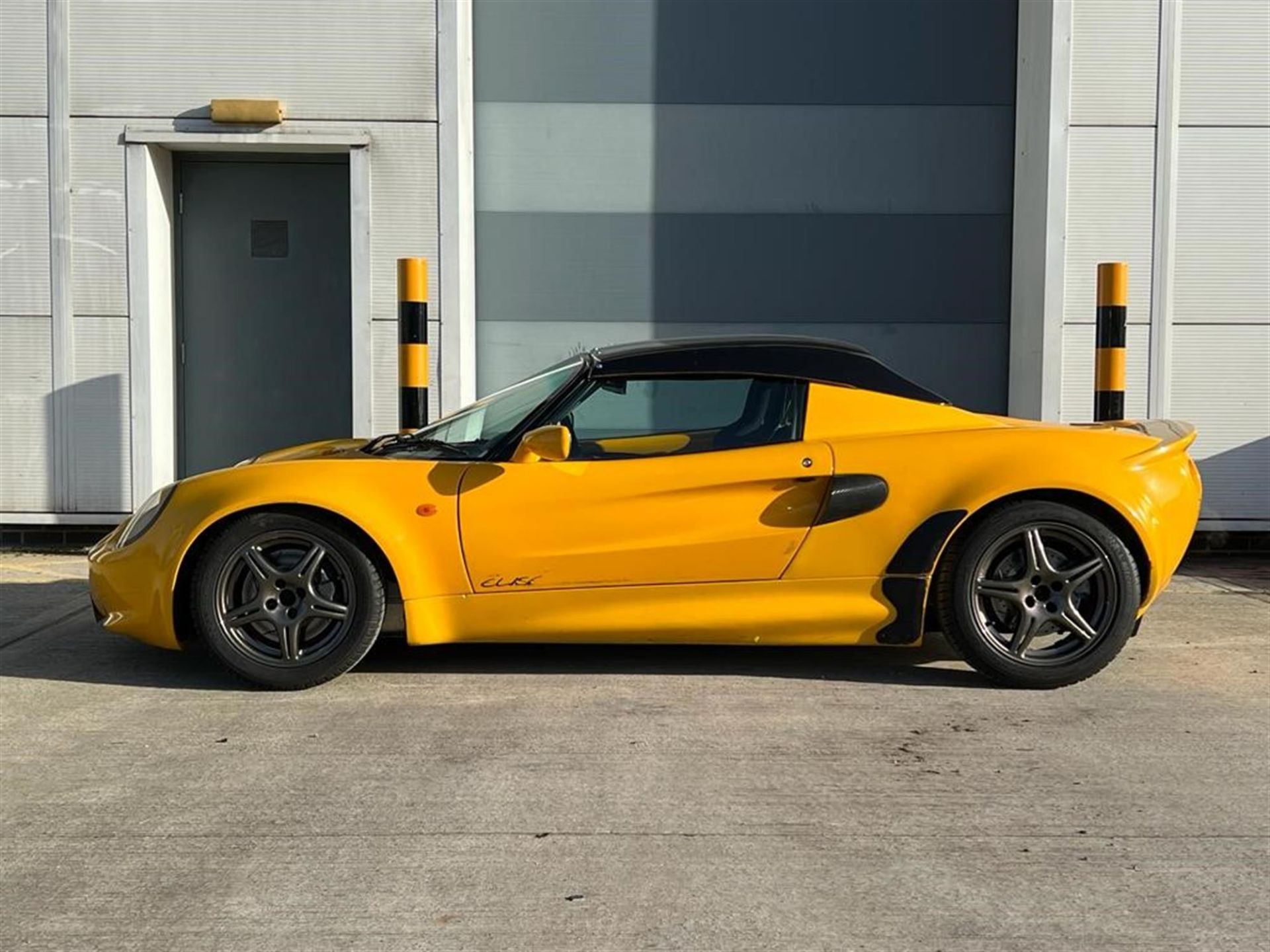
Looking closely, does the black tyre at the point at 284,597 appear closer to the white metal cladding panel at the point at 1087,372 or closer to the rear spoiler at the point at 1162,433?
the rear spoiler at the point at 1162,433

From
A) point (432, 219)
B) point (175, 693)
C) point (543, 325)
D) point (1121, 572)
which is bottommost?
point (175, 693)

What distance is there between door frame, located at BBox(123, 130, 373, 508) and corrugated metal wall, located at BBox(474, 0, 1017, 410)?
1.01m

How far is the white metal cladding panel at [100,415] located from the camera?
8.60 metres

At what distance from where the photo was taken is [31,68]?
851 centimetres

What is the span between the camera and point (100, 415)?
863 centimetres

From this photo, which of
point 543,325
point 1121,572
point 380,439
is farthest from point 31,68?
point 1121,572

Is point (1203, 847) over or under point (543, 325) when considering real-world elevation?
under

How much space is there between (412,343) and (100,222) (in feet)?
8.21

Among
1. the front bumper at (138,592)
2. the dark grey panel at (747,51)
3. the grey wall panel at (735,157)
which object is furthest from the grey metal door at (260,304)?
the front bumper at (138,592)

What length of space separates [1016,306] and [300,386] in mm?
5208

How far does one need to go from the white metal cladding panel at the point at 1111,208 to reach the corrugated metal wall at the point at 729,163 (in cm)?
79

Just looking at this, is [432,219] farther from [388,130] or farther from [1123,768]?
[1123,768]

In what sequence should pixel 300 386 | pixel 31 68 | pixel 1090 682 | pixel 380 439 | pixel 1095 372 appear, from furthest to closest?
pixel 300 386
pixel 31 68
pixel 1095 372
pixel 380 439
pixel 1090 682

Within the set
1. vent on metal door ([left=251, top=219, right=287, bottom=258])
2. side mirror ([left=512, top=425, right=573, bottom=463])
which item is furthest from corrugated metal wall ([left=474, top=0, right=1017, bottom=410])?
side mirror ([left=512, top=425, right=573, bottom=463])
